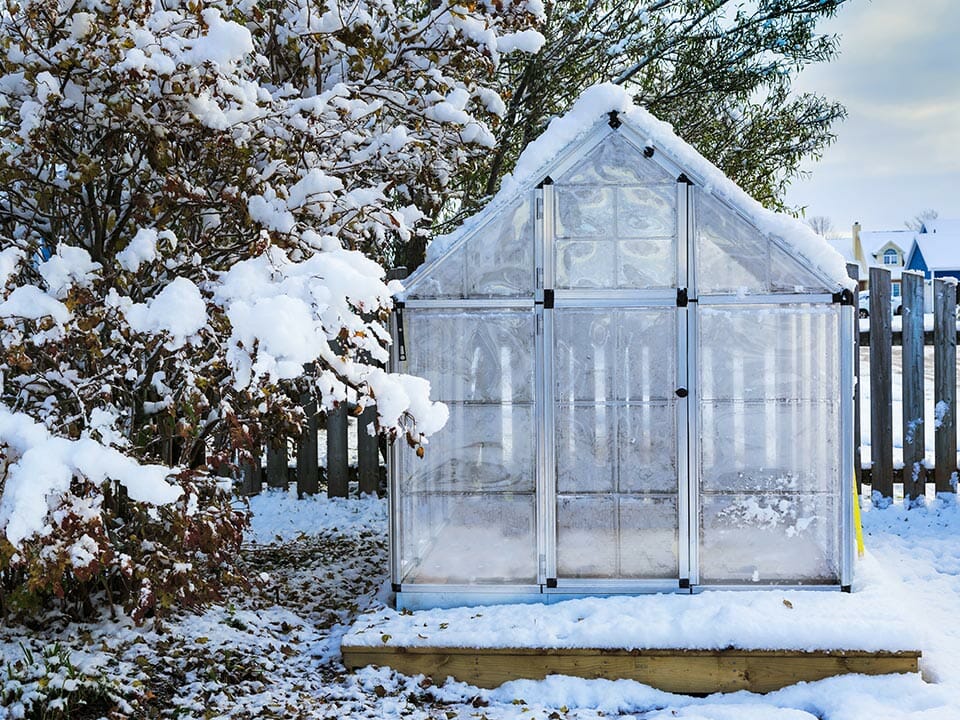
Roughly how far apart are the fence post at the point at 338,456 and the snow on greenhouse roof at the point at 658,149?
278 cm

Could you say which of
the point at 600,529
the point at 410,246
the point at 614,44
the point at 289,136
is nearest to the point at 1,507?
the point at 289,136

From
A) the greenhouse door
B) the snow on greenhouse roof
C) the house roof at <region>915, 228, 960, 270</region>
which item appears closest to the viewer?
the snow on greenhouse roof

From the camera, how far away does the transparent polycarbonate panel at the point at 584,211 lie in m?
4.45

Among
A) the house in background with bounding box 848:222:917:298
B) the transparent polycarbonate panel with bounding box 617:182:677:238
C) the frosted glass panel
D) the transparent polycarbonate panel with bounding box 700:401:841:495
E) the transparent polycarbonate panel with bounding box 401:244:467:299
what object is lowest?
the transparent polycarbonate panel with bounding box 700:401:841:495

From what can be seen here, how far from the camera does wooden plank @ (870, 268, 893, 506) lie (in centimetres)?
658

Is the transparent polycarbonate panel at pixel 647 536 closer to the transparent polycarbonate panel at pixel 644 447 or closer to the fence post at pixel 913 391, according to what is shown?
the transparent polycarbonate panel at pixel 644 447

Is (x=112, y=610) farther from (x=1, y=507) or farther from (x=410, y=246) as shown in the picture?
(x=410, y=246)

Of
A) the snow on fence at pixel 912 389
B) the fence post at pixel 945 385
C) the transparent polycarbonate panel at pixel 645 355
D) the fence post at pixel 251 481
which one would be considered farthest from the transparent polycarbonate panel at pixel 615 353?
the fence post at pixel 251 481

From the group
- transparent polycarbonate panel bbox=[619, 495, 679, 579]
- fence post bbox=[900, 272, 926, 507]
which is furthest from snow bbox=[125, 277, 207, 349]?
fence post bbox=[900, 272, 926, 507]

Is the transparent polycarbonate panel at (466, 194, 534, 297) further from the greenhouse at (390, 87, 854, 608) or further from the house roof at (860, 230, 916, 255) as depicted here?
the house roof at (860, 230, 916, 255)

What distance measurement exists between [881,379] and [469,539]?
3.84 m

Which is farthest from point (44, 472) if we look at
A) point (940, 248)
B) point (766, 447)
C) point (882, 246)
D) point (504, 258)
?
point (882, 246)

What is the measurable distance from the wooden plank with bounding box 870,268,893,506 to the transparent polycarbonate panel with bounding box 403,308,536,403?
11.3 ft

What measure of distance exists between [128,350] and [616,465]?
2389mm
